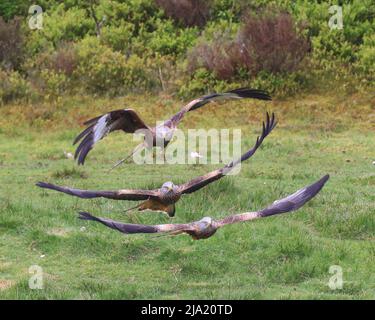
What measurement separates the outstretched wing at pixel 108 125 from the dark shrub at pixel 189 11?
1739cm

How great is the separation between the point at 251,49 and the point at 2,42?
5.59 metres

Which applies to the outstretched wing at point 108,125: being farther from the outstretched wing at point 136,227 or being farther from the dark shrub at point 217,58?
the dark shrub at point 217,58

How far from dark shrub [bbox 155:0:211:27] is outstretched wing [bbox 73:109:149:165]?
57.1ft

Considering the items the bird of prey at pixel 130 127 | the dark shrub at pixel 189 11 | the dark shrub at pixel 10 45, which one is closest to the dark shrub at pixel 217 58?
the dark shrub at pixel 189 11

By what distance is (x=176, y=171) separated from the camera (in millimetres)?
14352

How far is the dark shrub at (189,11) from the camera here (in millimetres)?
22781

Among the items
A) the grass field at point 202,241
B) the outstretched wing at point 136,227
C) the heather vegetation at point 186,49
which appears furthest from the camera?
the heather vegetation at point 186,49

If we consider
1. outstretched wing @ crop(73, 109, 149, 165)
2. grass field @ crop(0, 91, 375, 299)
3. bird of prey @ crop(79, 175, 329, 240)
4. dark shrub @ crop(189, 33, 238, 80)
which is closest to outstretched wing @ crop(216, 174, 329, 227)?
bird of prey @ crop(79, 175, 329, 240)

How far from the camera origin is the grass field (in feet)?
29.0

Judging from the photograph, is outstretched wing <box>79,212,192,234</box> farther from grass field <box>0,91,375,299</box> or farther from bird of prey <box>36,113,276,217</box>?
grass field <box>0,91,375,299</box>
